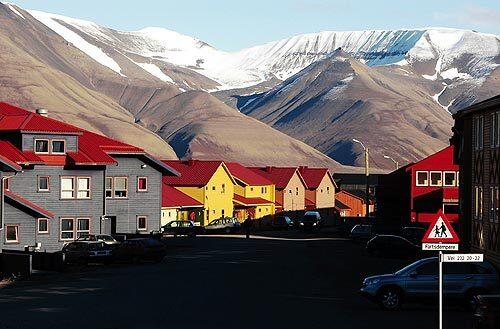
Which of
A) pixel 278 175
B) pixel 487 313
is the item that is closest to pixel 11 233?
pixel 487 313

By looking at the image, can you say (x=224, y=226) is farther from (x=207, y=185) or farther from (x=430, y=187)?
(x=430, y=187)

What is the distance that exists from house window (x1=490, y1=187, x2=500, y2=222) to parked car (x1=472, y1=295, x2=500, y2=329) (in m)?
23.4

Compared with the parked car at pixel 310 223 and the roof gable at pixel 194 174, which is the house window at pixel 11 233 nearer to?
the roof gable at pixel 194 174

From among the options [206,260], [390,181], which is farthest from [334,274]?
[390,181]

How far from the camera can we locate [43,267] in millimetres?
52188

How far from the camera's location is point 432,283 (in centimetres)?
3228

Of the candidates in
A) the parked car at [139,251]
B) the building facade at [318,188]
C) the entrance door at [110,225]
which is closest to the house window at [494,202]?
the parked car at [139,251]

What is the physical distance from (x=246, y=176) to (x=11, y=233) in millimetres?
67335

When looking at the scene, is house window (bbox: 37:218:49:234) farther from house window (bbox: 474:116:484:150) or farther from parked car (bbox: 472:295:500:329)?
parked car (bbox: 472:295:500:329)

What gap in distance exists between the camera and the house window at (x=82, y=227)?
7056 centimetres

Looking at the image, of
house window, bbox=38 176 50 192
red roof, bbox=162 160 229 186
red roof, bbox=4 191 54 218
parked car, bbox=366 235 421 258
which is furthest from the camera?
red roof, bbox=162 160 229 186

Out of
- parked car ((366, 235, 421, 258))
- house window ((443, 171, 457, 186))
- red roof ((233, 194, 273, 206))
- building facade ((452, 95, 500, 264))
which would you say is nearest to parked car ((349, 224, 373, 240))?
house window ((443, 171, 457, 186))

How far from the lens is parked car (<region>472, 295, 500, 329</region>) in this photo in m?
23.2

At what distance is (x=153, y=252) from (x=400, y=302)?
26651mm
